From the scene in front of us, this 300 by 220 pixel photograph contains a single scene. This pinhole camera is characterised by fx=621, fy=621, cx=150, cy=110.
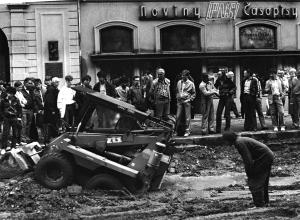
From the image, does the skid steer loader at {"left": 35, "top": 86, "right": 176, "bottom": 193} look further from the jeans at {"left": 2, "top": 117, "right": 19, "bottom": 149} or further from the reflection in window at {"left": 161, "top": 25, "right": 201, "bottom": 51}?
the reflection in window at {"left": 161, "top": 25, "right": 201, "bottom": 51}

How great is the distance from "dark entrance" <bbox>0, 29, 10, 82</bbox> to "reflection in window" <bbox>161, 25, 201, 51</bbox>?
20.1ft

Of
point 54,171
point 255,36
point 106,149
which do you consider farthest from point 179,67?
point 54,171

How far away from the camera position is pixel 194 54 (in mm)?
A: 24859

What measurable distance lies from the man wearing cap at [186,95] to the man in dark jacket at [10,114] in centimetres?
461

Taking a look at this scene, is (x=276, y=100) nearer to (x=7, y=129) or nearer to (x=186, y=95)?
(x=186, y=95)

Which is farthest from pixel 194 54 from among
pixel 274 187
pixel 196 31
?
pixel 274 187

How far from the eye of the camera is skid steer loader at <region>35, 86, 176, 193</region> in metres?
12.0

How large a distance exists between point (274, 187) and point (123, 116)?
11.8ft

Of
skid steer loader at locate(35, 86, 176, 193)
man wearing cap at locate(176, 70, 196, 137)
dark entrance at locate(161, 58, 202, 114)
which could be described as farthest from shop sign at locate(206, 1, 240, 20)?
skid steer loader at locate(35, 86, 176, 193)

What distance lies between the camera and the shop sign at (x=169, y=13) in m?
24.5

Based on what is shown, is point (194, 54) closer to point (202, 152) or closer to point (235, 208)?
point (202, 152)

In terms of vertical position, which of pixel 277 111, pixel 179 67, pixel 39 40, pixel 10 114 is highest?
pixel 39 40

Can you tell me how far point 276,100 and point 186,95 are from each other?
3107mm

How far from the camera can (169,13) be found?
24.8 meters
